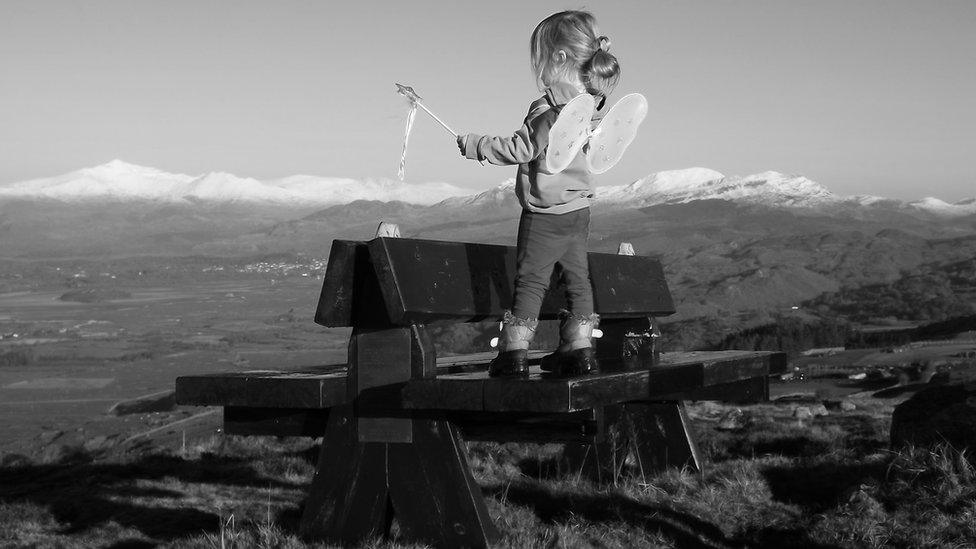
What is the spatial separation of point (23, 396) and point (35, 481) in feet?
259

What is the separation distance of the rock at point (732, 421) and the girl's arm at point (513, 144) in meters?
6.27

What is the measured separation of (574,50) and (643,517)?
2951 millimetres

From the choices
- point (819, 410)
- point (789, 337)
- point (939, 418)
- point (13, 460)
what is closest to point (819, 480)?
point (939, 418)

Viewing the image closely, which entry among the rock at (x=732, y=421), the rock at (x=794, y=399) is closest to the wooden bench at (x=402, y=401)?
the rock at (x=732, y=421)

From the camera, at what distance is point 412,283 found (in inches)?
229

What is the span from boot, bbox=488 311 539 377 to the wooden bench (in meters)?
0.10

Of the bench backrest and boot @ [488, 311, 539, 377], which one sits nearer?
the bench backrest

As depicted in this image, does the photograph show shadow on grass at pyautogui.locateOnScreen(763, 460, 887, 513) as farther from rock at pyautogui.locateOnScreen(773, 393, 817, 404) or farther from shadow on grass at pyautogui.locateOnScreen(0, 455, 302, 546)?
rock at pyautogui.locateOnScreen(773, 393, 817, 404)

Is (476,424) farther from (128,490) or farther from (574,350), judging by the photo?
(128,490)

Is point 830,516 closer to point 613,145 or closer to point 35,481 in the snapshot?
point 613,145

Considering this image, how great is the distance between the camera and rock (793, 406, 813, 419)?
43.2 feet

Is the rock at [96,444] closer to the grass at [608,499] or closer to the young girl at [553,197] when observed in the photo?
the grass at [608,499]

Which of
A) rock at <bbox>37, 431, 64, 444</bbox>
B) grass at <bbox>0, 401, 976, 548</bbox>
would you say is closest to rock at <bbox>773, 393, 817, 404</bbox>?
grass at <bbox>0, 401, 976, 548</bbox>

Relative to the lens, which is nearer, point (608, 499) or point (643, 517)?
point (643, 517)
